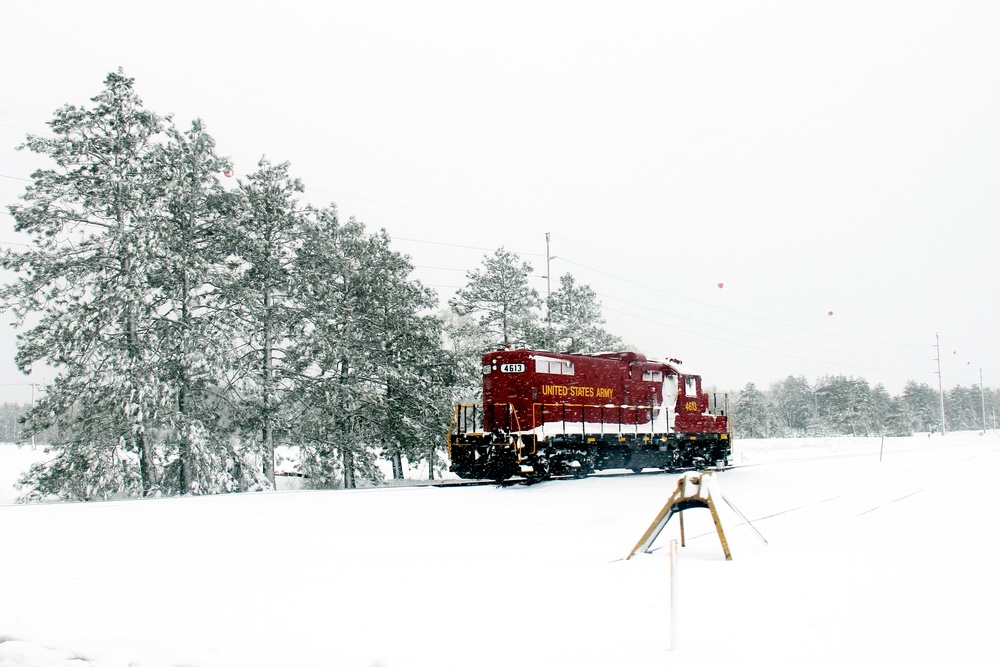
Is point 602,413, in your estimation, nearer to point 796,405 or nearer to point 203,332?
point 203,332

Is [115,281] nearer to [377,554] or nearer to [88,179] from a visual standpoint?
[88,179]

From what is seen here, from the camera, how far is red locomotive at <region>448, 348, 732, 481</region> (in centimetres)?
2242

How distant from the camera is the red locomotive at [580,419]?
22422 mm

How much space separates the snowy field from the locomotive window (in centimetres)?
874

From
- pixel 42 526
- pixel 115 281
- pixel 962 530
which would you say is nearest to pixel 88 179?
pixel 115 281

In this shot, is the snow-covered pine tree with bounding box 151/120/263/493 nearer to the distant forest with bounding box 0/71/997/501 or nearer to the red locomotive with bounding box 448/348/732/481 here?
the distant forest with bounding box 0/71/997/501

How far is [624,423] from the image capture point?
25531 mm

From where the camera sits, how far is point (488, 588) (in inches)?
330

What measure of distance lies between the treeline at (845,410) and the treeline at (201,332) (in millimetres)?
80450

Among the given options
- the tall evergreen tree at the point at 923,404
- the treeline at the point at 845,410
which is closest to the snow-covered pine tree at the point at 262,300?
the treeline at the point at 845,410

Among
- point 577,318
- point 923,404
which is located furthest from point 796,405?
point 577,318

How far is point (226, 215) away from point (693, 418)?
1842cm

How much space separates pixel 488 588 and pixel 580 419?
16.0 meters

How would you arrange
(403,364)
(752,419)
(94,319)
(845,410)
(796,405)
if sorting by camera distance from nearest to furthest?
1. (94,319)
2. (403,364)
3. (845,410)
4. (752,419)
5. (796,405)
